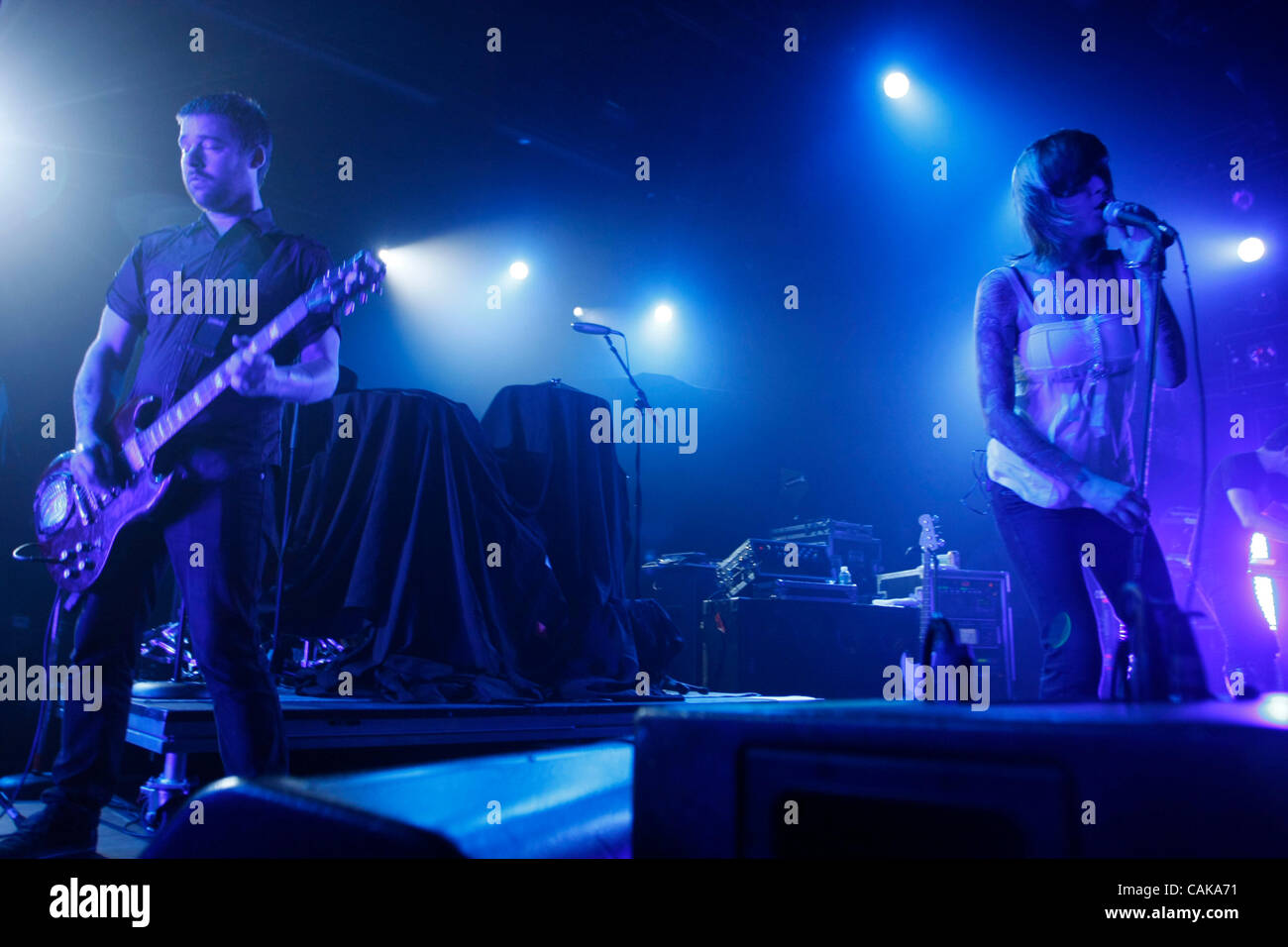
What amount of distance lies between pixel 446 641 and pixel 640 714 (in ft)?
9.97

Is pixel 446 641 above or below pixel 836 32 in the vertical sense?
below

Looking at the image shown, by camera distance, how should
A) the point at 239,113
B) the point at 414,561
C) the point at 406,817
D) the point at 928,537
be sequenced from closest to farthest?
1. the point at 406,817
2. the point at 239,113
3. the point at 414,561
4. the point at 928,537

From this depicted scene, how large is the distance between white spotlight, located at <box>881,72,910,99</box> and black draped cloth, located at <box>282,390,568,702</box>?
182 inches

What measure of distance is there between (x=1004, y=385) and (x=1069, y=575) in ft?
1.68

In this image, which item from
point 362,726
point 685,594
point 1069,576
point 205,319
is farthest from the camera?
point 685,594

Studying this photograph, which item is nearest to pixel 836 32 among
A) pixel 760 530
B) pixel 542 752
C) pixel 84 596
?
pixel 760 530

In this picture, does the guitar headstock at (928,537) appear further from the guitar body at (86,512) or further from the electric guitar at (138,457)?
the guitar body at (86,512)

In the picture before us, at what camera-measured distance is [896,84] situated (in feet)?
21.4

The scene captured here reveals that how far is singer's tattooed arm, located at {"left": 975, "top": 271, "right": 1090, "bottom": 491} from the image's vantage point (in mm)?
1958

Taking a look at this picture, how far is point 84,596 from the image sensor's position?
2191 mm

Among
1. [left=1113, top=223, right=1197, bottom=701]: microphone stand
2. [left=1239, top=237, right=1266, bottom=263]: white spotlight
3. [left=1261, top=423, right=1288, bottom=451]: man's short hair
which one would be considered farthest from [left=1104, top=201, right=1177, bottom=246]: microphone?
[left=1239, top=237, right=1266, bottom=263]: white spotlight

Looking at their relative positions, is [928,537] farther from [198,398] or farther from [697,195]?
[198,398]

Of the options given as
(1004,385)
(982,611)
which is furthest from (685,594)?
(1004,385)
